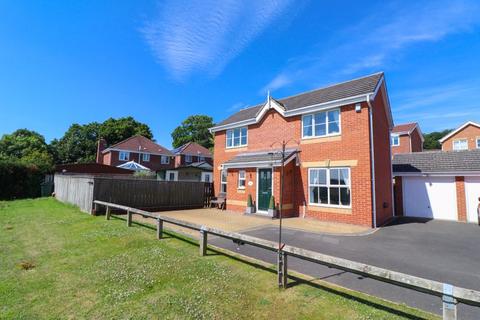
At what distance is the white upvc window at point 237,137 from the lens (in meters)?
18.6

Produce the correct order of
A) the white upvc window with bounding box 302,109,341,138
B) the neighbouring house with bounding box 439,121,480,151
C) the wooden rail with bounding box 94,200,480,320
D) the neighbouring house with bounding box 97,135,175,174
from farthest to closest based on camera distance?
the neighbouring house with bounding box 97,135,175,174
the neighbouring house with bounding box 439,121,480,151
the white upvc window with bounding box 302,109,341,138
the wooden rail with bounding box 94,200,480,320

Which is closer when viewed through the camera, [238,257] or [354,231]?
[238,257]

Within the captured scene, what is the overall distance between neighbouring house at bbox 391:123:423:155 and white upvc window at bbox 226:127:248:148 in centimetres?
2081

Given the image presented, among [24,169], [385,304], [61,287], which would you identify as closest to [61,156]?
[24,169]

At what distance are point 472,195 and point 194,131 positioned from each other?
62847 millimetres

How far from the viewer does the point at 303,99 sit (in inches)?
647

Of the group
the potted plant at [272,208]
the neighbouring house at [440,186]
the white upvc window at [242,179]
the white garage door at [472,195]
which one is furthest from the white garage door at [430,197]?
the white upvc window at [242,179]

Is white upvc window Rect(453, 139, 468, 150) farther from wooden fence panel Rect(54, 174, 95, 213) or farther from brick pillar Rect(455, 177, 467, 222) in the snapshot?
wooden fence panel Rect(54, 174, 95, 213)

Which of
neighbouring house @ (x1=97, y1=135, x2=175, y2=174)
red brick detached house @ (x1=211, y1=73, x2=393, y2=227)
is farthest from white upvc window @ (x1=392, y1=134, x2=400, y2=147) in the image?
neighbouring house @ (x1=97, y1=135, x2=175, y2=174)

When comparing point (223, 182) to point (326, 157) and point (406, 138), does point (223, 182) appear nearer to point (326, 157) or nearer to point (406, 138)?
point (326, 157)

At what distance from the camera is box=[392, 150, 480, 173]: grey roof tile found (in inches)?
580

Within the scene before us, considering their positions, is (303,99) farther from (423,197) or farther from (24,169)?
(24,169)

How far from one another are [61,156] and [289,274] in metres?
66.6

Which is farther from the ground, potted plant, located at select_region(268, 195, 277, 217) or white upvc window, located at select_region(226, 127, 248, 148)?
white upvc window, located at select_region(226, 127, 248, 148)
